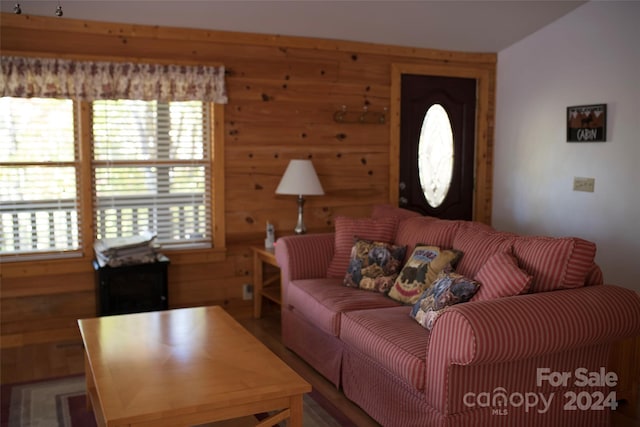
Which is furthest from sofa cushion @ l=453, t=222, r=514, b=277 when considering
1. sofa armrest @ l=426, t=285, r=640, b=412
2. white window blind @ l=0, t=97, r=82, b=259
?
white window blind @ l=0, t=97, r=82, b=259

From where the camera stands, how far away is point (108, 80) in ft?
14.8

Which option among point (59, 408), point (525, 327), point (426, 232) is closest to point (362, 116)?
point (426, 232)

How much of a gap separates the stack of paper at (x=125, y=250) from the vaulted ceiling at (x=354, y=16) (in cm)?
148

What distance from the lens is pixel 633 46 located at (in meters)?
4.58

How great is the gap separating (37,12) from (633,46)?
397 cm

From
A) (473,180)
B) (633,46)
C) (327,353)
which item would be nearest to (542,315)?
(327,353)

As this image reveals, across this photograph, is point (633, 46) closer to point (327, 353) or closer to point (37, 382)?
point (327, 353)

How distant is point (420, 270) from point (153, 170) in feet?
7.11

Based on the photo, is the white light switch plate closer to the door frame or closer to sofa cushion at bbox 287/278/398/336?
the door frame

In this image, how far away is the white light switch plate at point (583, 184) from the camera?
4.93 meters

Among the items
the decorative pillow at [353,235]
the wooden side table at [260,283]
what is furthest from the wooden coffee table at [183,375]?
the wooden side table at [260,283]

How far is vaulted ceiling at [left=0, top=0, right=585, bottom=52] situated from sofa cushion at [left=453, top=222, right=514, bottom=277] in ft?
6.27

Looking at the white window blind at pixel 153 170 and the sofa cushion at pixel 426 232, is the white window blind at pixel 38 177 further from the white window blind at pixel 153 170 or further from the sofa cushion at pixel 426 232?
the sofa cushion at pixel 426 232

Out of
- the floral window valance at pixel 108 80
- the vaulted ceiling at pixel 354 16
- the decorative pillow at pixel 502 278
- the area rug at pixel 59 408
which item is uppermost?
the vaulted ceiling at pixel 354 16
